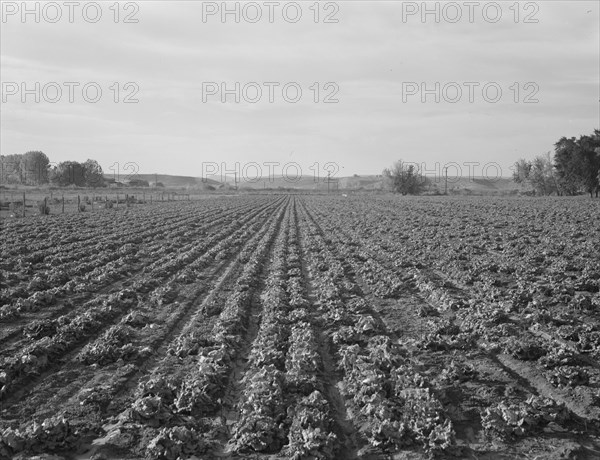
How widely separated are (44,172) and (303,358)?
168188 mm

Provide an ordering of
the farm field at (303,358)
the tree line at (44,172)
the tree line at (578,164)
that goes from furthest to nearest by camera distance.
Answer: the tree line at (44,172), the tree line at (578,164), the farm field at (303,358)

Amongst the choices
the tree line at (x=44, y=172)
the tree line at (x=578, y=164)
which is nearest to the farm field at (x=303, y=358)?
the tree line at (x=578, y=164)

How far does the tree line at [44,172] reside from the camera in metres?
133

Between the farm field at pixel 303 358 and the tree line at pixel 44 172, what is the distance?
124 meters

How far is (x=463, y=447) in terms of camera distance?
6.43 meters

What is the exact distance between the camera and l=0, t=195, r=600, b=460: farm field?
21.7ft

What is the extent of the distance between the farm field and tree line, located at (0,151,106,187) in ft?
406

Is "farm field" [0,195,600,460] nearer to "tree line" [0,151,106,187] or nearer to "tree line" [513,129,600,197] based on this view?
"tree line" [513,129,600,197]

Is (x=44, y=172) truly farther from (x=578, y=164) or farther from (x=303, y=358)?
(x=303, y=358)

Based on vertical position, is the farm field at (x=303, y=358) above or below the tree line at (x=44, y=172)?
below

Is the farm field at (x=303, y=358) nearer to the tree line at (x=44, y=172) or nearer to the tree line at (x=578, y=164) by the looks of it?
the tree line at (x=578, y=164)

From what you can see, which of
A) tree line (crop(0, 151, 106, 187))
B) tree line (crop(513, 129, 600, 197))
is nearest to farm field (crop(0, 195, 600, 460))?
tree line (crop(513, 129, 600, 197))

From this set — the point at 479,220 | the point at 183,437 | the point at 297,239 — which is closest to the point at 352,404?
the point at 183,437

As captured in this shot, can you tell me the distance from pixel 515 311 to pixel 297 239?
17557 millimetres
